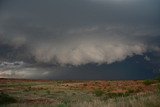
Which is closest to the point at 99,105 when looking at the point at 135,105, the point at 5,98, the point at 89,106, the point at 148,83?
the point at 89,106

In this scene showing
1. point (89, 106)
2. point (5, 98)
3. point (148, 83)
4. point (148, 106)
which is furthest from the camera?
point (148, 83)

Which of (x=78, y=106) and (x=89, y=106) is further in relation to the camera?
(x=78, y=106)

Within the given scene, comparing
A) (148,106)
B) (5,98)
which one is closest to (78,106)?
(148,106)

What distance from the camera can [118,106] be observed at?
53.4ft

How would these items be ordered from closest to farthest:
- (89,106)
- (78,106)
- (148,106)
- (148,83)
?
(148,106), (89,106), (78,106), (148,83)

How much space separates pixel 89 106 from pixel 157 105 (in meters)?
3.18

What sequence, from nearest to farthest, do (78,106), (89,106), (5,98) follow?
(89,106)
(78,106)
(5,98)

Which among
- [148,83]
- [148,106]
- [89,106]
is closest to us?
[148,106]

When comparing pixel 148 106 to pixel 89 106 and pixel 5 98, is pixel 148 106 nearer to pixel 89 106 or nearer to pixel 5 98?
pixel 89 106

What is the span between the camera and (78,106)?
17.8 metres

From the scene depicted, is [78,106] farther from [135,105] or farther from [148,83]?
[148,83]

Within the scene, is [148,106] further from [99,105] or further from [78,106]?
[78,106]

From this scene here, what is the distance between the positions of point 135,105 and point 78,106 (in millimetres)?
3353

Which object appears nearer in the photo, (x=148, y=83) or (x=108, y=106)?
(x=108, y=106)
